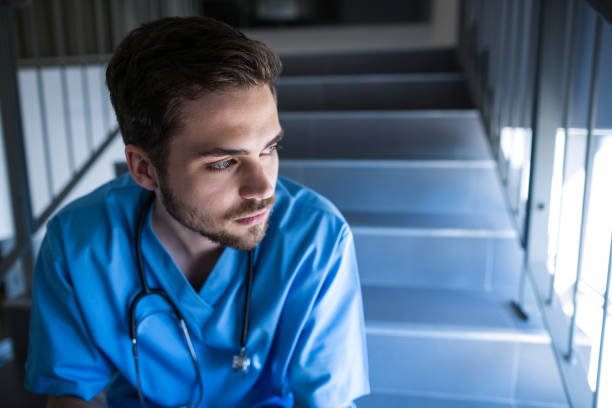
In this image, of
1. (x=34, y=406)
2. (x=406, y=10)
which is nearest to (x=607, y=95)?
(x=34, y=406)

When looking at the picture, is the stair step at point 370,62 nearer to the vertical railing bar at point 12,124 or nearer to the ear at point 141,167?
the vertical railing bar at point 12,124

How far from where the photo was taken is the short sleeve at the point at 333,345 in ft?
2.45

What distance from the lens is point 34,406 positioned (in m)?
1.23

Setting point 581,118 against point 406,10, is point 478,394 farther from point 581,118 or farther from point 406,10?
point 406,10

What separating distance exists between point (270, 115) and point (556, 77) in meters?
0.79

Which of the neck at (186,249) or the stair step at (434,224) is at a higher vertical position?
the neck at (186,249)

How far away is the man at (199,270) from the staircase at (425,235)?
0.45 m

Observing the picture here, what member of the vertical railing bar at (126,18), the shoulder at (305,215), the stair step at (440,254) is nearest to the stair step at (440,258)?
the stair step at (440,254)

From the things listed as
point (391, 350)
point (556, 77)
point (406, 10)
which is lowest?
point (391, 350)

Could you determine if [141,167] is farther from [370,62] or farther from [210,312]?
[370,62]

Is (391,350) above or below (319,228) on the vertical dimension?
below

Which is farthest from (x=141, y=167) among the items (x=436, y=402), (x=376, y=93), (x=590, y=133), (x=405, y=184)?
(x=376, y=93)

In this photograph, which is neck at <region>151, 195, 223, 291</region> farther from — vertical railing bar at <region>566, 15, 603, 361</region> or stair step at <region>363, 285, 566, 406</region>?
vertical railing bar at <region>566, 15, 603, 361</region>

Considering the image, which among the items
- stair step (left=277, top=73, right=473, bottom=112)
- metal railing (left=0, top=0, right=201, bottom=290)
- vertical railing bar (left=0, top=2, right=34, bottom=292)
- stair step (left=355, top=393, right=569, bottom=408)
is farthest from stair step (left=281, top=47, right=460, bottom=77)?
stair step (left=355, top=393, right=569, bottom=408)
